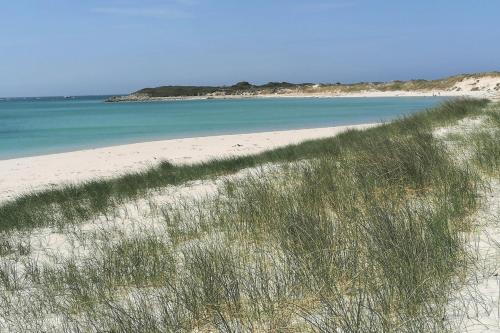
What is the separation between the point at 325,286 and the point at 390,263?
0.41 m

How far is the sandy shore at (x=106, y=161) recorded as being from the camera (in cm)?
1209

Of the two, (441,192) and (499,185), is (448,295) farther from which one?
(499,185)

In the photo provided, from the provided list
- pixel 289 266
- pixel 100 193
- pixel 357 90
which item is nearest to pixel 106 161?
pixel 100 193

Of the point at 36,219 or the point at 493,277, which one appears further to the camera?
the point at 36,219

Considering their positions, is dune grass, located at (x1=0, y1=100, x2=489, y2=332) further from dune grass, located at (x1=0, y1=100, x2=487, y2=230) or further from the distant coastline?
Answer: the distant coastline

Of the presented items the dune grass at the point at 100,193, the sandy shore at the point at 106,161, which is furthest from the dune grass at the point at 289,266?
the sandy shore at the point at 106,161

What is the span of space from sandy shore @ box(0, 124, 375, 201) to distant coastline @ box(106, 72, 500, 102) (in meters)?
18.2

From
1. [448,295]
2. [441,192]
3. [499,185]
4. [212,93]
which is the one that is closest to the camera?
[448,295]

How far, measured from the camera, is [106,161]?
15367 millimetres

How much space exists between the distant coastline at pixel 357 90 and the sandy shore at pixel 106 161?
18196mm

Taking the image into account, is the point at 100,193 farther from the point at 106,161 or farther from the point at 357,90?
the point at 357,90

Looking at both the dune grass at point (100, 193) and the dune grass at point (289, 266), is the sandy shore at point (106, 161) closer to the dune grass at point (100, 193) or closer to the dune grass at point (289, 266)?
the dune grass at point (100, 193)

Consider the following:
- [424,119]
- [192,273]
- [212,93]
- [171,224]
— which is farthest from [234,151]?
[212,93]

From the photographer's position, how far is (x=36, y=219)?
663cm
